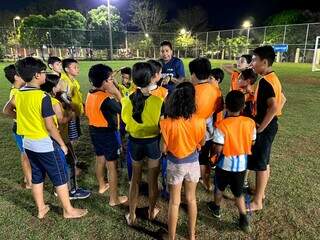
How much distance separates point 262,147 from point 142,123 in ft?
4.95

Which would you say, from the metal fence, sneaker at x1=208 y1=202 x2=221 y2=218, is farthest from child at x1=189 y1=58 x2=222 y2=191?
the metal fence

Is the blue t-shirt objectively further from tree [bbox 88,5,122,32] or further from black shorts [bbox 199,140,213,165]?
tree [bbox 88,5,122,32]

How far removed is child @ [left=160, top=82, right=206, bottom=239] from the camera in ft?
8.84

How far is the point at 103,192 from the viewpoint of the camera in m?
4.18

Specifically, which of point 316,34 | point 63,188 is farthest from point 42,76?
point 316,34

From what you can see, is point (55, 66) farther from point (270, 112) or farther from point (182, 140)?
point (270, 112)

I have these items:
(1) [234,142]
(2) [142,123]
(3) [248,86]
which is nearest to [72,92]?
(2) [142,123]

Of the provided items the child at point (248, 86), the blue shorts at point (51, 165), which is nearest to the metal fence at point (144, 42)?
the child at point (248, 86)

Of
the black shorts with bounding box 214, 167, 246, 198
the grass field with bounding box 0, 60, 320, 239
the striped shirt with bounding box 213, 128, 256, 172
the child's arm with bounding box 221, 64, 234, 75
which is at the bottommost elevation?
the grass field with bounding box 0, 60, 320, 239

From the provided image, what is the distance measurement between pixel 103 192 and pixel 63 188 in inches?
33.5

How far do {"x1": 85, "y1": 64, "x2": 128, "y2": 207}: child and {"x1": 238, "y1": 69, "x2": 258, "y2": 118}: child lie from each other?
1.68 metres

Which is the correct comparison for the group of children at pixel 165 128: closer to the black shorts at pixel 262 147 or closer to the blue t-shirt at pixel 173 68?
the black shorts at pixel 262 147

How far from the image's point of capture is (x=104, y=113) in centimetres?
347

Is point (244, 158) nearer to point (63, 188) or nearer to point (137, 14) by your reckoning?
point (63, 188)
